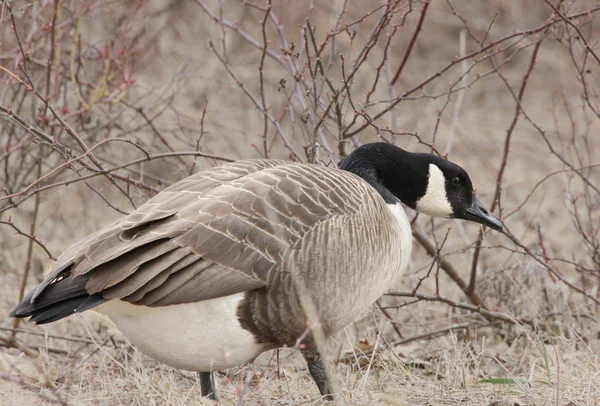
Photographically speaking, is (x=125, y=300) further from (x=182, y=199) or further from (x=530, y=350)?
(x=530, y=350)

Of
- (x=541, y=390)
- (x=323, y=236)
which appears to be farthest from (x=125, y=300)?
(x=541, y=390)

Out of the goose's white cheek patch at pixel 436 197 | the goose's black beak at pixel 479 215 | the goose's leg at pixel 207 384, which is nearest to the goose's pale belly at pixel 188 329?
the goose's leg at pixel 207 384

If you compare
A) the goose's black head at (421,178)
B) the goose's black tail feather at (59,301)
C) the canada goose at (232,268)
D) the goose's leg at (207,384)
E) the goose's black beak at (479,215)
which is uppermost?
the goose's black head at (421,178)

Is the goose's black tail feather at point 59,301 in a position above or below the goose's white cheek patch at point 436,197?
below

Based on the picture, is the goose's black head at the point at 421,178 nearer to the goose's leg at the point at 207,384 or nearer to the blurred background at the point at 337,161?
the blurred background at the point at 337,161

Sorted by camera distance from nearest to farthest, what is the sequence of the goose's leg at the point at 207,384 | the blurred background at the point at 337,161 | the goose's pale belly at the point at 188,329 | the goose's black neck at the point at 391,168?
the goose's pale belly at the point at 188,329
the goose's leg at the point at 207,384
the blurred background at the point at 337,161
the goose's black neck at the point at 391,168

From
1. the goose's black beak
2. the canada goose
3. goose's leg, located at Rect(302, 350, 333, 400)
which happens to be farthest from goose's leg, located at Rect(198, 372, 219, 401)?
the goose's black beak

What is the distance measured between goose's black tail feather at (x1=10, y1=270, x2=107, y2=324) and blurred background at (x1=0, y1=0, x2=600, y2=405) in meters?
0.25

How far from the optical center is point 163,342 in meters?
3.43

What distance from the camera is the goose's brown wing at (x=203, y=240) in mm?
3236

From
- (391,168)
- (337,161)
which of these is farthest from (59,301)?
(337,161)

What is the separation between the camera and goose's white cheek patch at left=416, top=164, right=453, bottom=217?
4395mm

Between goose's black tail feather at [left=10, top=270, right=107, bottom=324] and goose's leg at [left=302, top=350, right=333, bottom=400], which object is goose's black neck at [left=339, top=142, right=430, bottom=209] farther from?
goose's black tail feather at [left=10, top=270, right=107, bottom=324]

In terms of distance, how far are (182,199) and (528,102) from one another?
307 inches
